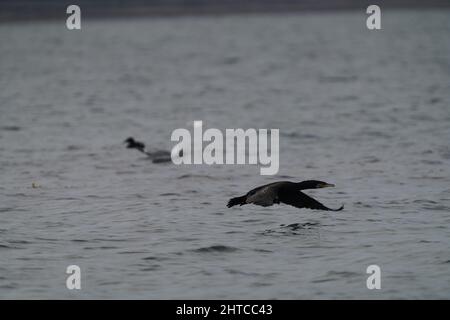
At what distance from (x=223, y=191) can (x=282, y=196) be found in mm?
3339

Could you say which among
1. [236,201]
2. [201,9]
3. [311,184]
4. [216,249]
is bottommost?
[216,249]

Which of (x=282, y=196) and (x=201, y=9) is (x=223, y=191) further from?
(x=201, y=9)

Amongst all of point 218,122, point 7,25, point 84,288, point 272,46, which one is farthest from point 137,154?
point 7,25

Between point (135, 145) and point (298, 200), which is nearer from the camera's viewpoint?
point (298, 200)

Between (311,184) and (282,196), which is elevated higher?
(311,184)

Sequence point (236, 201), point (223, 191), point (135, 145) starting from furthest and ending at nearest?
point (135, 145), point (223, 191), point (236, 201)

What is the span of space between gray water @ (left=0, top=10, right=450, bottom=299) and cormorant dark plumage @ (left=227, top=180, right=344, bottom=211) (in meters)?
0.43

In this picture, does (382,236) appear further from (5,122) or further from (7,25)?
(7,25)

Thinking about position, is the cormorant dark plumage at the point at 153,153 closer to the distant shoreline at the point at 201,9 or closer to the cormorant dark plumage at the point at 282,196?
the cormorant dark plumage at the point at 282,196

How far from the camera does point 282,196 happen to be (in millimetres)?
13422

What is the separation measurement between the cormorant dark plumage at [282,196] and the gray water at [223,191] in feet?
1.42

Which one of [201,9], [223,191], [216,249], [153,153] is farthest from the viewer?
[201,9]

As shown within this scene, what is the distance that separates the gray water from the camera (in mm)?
11492

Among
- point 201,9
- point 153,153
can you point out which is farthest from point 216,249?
point 201,9
